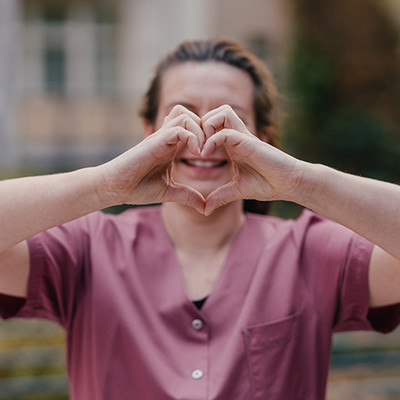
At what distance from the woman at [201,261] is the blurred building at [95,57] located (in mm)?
7477

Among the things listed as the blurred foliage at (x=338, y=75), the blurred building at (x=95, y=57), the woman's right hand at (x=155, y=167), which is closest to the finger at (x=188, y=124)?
the woman's right hand at (x=155, y=167)

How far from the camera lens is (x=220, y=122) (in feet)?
4.12

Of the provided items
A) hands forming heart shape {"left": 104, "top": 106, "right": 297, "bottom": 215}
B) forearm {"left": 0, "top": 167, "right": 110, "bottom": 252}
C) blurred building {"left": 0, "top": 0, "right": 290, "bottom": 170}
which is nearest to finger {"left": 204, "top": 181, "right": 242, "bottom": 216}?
hands forming heart shape {"left": 104, "top": 106, "right": 297, "bottom": 215}

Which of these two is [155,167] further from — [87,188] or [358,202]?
[358,202]

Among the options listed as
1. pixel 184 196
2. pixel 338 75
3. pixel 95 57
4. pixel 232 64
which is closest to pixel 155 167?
pixel 184 196

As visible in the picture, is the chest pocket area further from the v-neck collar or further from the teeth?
the teeth

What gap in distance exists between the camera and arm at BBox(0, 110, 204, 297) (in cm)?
122

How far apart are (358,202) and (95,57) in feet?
30.2

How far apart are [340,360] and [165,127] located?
235 cm

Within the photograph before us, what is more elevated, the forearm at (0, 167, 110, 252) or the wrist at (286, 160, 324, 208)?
the wrist at (286, 160, 324, 208)

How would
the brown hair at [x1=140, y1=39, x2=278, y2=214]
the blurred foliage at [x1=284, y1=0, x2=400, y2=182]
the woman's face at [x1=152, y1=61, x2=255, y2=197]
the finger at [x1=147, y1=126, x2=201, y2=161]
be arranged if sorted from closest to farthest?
1. the finger at [x1=147, y1=126, x2=201, y2=161]
2. the woman's face at [x1=152, y1=61, x2=255, y2=197]
3. the brown hair at [x1=140, y1=39, x2=278, y2=214]
4. the blurred foliage at [x1=284, y1=0, x2=400, y2=182]

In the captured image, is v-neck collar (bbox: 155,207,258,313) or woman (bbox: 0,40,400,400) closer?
woman (bbox: 0,40,400,400)

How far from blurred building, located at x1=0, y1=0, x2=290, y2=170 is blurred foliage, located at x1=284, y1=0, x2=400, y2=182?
57 cm

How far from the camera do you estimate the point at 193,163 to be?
1445mm
